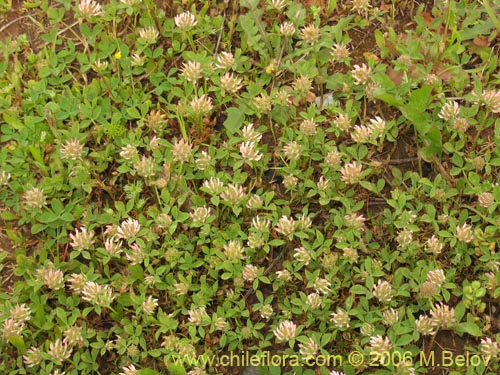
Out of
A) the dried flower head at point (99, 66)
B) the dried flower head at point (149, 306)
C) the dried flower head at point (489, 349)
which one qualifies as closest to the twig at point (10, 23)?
the dried flower head at point (99, 66)

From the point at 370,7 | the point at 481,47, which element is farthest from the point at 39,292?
the point at 481,47

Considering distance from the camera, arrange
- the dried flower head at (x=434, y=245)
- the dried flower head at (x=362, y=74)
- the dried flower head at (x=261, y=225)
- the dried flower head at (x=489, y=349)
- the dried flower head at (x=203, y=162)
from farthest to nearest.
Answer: the dried flower head at (x=362, y=74) < the dried flower head at (x=203, y=162) < the dried flower head at (x=261, y=225) < the dried flower head at (x=434, y=245) < the dried flower head at (x=489, y=349)

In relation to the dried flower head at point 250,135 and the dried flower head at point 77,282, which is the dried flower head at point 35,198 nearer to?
the dried flower head at point 77,282

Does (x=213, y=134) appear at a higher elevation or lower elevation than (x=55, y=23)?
lower

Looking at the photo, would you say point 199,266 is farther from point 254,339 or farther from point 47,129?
point 47,129

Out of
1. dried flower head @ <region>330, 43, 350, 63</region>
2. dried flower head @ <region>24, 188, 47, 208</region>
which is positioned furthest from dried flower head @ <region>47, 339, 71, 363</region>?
dried flower head @ <region>330, 43, 350, 63</region>

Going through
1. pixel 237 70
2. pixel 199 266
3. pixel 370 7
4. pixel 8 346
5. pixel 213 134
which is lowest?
pixel 8 346

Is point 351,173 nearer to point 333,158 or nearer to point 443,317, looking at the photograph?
point 333,158

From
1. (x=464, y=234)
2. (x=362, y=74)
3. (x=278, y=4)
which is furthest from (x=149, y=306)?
(x=278, y=4)
